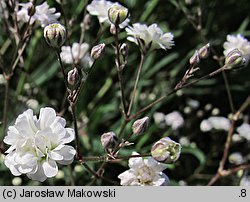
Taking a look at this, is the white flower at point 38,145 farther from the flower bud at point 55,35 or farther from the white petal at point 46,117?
the flower bud at point 55,35

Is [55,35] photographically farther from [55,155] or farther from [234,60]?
[234,60]

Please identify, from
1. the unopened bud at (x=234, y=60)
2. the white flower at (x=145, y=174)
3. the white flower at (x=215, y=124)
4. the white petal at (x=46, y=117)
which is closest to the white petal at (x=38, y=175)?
the white petal at (x=46, y=117)

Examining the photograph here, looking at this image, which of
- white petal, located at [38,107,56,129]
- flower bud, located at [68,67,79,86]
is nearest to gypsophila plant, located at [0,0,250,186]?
flower bud, located at [68,67,79,86]

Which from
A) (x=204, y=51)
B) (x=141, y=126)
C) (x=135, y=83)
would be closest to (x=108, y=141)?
(x=141, y=126)

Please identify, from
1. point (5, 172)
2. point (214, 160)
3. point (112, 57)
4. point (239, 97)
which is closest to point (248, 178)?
point (214, 160)

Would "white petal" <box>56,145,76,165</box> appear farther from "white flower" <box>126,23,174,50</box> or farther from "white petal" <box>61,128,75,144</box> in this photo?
"white flower" <box>126,23,174,50</box>

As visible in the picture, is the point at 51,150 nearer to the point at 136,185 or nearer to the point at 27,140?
the point at 27,140
